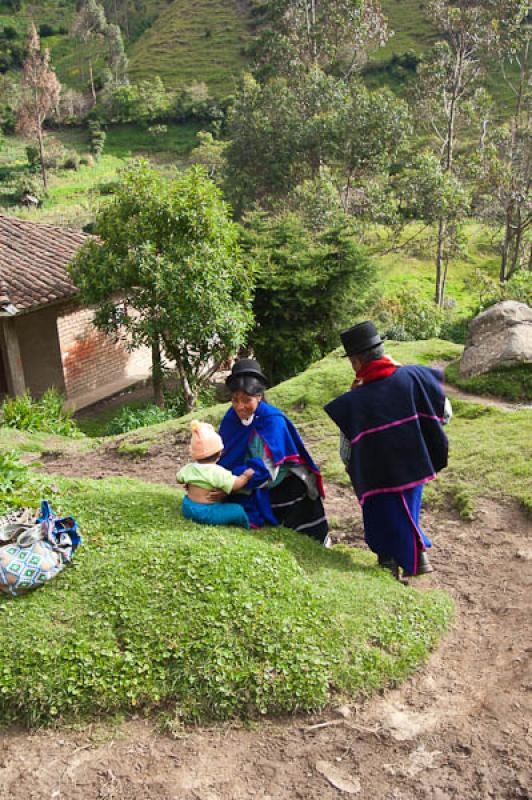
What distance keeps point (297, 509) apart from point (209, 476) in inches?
31.7

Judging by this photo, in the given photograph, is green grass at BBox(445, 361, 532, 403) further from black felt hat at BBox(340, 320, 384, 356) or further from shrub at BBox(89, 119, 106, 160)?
shrub at BBox(89, 119, 106, 160)

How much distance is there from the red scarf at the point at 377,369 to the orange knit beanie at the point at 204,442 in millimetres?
1047

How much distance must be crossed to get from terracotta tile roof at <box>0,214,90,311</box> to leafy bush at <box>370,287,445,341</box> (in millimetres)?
6397

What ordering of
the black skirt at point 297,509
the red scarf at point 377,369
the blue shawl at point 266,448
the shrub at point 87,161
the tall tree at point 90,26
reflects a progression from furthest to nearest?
the tall tree at point 90,26
the shrub at point 87,161
the black skirt at point 297,509
the blue shawl at point 266,448
the red scarf at point 377,369

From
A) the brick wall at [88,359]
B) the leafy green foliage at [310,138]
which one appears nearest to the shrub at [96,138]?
the leafy green foliage at [310,138]

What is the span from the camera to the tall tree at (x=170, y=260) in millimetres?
12211

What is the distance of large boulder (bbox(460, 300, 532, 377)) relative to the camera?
9.55 m

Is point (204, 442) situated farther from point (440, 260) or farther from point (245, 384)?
point (440, 260)

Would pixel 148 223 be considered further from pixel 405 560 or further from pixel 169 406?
pixel 405 560

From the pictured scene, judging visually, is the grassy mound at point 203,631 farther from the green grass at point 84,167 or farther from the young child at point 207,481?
the green grass at point 84,167

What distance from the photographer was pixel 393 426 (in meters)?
4.92

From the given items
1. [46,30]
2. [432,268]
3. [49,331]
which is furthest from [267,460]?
[46,30]

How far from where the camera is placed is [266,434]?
5.16m

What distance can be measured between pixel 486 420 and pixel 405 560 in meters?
3.65
